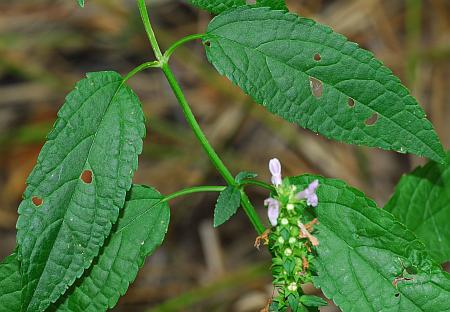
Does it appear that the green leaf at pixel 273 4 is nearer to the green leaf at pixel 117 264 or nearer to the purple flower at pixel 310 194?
the purple flower at pixel 310 194

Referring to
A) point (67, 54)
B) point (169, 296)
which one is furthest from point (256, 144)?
point (67, 54)

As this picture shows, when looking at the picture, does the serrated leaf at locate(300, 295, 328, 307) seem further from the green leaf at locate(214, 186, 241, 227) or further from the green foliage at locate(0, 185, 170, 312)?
the green foliage at locate(0, 185, 170, 312)

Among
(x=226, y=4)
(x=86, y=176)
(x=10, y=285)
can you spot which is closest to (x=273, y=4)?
(x=226, y=4)

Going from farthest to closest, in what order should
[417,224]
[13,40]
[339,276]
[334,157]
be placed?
[13,40]
[334,157]
[417,224]
[339,276]

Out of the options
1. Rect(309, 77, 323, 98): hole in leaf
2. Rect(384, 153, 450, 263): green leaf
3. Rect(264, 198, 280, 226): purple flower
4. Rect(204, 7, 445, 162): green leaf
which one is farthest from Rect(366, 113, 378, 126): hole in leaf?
Rect(384, 153, 450, 263): green leaf

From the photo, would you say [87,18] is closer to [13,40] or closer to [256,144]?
[13,40]

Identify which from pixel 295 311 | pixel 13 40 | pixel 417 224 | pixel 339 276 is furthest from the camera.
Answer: pixel 13 40

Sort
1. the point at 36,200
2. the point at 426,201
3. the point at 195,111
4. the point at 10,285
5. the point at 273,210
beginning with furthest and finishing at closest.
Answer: the point at 195,111, the point at 426,201, the point at 36,200, the point at 10,285, the point at 273,210

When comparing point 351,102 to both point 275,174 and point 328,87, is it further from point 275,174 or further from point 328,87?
point 275,174

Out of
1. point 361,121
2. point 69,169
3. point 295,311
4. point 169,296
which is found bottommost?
point 295,311
